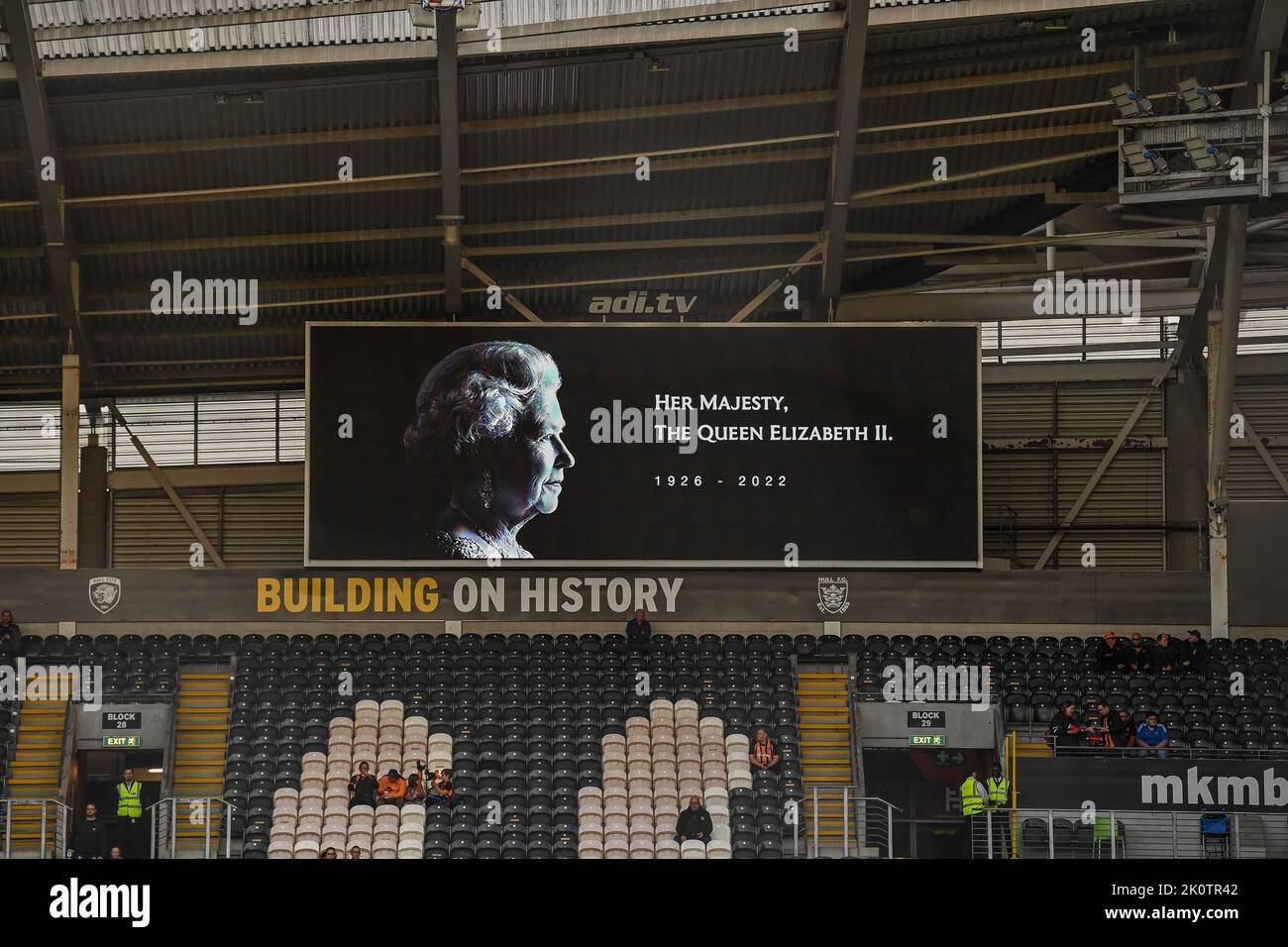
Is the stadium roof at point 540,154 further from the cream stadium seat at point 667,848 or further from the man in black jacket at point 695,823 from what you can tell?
the cream stadium seat at point 667,848

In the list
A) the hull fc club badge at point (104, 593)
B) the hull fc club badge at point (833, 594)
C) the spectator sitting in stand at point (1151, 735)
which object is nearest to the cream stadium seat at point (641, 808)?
the hull fc club badge at point (833, 594)

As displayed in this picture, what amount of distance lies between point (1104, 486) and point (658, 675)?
922 cm

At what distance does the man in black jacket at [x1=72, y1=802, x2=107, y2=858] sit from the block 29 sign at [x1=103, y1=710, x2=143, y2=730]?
103 inches

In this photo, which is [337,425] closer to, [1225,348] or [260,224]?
[260,224]

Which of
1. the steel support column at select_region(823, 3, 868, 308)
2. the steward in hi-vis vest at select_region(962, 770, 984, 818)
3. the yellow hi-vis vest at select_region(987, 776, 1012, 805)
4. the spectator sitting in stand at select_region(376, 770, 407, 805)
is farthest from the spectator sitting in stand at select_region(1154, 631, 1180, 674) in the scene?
the spectator sitting in stand at select_region(376, 770, 407, 805)

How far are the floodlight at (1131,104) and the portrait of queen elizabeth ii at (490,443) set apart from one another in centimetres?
815

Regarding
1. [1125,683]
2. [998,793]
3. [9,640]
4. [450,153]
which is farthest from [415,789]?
[1125,683]

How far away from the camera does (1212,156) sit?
21281 mm

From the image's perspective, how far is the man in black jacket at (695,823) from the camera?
65.4 feet

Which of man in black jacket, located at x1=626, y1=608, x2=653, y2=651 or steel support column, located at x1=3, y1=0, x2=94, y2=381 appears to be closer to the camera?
steel support column, located at x1=3, y1=0, x2=94, y2=381

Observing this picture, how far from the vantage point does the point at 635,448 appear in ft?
76.1

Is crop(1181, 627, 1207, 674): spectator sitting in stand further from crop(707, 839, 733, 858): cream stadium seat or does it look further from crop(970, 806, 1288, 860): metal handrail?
crop(707, 839, 733, 858): cream stadium seat

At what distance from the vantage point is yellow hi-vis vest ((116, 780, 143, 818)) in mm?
20234
